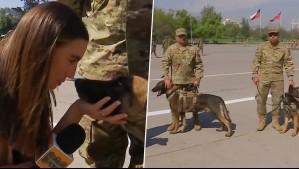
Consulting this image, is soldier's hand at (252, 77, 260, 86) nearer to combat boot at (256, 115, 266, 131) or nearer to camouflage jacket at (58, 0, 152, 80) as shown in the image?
combat boot at (256, 115, 266, 131)

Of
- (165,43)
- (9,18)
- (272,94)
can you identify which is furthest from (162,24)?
(9,18)

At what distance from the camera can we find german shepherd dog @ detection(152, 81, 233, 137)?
0.86 meters

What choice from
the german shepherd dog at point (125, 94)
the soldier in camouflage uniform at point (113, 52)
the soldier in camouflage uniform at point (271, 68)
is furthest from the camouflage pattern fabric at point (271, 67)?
the soldier in camouflage uniform at point (113, 52)

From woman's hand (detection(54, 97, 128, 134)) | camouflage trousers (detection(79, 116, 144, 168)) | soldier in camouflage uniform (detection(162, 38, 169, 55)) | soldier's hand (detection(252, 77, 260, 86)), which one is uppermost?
soldier in camouflage uniform (detection(162, 38, 169, 55))

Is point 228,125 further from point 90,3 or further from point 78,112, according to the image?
point 90,3

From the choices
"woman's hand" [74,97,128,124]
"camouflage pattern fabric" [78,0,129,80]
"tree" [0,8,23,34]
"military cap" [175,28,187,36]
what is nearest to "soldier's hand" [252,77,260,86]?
"military cap" [175,28,187,36]

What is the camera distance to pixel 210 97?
0.87 meters

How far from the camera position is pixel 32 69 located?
3.52ft

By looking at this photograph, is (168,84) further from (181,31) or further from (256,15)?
(256,15)

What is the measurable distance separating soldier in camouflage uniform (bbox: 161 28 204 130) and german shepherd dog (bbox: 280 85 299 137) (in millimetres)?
218

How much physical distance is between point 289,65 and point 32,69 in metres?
0.62

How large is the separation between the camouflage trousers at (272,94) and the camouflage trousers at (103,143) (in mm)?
642

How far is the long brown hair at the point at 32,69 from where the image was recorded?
1070 millimetres

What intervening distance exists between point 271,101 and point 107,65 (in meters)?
0.68
